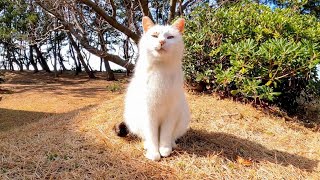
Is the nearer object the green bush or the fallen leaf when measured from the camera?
the fallen leaf

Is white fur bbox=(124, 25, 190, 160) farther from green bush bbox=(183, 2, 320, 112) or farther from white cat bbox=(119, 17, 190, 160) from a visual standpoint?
green bush bbox=(183, 2, 320, 112)

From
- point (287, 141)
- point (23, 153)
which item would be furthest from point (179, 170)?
point (287, 141)

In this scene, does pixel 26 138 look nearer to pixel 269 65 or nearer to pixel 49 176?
pixel 49 176

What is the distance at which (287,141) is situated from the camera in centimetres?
399

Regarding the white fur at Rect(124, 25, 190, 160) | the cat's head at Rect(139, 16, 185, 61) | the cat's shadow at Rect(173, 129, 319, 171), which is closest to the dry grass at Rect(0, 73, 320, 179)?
the cat's shadow at Rect(173, 129, 319, 171)

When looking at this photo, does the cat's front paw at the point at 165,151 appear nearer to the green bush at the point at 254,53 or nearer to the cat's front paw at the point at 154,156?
the cat's front paw at the point at 154,156

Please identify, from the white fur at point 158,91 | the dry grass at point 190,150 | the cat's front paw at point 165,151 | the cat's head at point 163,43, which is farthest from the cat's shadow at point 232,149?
the cat's head at point 163,43

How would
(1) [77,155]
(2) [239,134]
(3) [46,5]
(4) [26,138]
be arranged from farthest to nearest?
(3) [46,5], (2) [239,134], (4) [26,138], (1) [77,155]

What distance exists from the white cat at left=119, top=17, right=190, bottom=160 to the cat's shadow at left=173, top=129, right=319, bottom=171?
0.28 meters

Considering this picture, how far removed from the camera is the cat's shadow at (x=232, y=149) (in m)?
3.14

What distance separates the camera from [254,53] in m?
4.27

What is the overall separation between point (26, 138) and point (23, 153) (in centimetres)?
71

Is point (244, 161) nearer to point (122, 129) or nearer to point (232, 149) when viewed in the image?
point (232, 149)

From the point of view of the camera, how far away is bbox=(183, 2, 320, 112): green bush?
423cm
